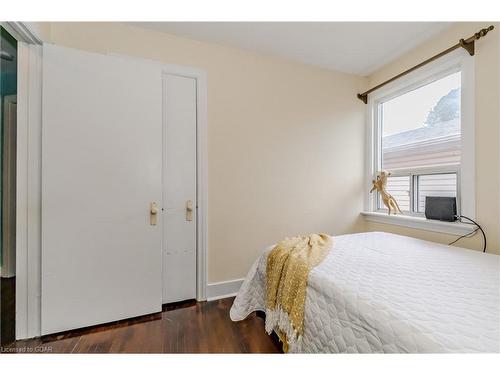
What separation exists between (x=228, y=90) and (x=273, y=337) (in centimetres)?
207

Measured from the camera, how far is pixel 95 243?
67.7 inches

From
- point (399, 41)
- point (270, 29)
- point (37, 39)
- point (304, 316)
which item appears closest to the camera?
point (304, 316)

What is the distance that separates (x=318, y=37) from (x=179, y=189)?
72.6 inches

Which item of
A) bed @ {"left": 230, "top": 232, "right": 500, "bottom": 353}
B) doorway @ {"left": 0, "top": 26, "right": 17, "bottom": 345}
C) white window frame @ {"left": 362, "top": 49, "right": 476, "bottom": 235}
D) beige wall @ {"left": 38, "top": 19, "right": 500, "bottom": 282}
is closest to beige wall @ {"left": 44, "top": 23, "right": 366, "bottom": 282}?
beige wall @ {"left": 38, "top": 19, "right": 500, "bottom": 282}

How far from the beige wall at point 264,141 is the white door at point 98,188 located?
391 millimetres

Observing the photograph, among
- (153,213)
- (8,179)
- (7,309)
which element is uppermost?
(8,179)

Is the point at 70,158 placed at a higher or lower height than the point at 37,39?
lower

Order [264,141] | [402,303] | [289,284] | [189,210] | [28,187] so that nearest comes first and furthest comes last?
[402,303] → [289,284] → [28,187] → [189,210] → [264,141]

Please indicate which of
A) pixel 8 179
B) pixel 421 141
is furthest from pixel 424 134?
pixel 8 179

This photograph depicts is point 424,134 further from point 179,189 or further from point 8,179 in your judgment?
point 8,179

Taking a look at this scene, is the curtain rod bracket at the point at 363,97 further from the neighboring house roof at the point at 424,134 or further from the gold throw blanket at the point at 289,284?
the gold throw blanket at the point at 289,284

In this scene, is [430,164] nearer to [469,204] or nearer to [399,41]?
[469,204]

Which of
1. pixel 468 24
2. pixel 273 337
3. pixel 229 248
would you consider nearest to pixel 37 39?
pixel 229 248

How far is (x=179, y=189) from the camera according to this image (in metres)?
2.08
